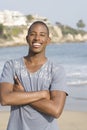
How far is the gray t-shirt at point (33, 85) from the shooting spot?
117 inches

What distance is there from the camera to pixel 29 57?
3070 millimetres

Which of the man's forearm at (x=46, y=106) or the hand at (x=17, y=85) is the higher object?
the hand at (x=17, y=85)

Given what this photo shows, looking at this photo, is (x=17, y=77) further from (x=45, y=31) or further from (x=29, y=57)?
(x=45, y=31)

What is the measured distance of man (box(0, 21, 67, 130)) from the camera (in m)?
2.97

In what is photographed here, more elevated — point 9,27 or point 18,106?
point 18,106

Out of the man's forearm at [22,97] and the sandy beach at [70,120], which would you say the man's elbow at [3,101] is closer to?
the man's forearm at [22,97]

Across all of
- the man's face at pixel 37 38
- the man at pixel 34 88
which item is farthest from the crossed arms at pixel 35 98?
the man's face at pixel 37 38

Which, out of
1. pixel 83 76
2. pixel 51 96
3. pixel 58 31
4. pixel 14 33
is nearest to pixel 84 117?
pixel 51 96

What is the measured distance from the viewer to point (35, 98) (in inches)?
118

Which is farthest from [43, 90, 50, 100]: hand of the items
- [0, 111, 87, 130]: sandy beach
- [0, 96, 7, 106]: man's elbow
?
[0, 111, 87, 130]: sandy beach

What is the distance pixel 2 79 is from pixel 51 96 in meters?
0.35

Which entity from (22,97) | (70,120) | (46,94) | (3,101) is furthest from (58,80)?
(70,120)

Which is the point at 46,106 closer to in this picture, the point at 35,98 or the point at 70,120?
the point at 35,98

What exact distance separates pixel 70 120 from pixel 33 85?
6198mm
